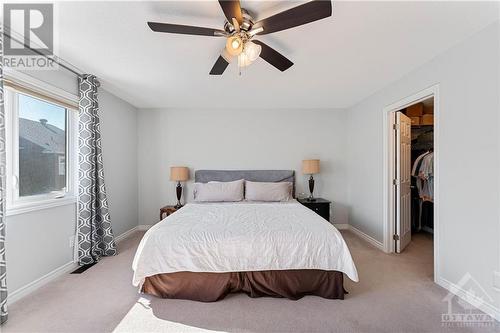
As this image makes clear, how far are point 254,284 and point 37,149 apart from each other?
8.66ft

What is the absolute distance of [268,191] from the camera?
3.78m

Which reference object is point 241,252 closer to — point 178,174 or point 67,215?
point 67,215

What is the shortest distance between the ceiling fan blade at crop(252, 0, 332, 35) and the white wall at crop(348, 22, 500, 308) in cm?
153

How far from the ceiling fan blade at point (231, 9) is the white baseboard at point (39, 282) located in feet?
9.60

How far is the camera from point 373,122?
3.47 metres

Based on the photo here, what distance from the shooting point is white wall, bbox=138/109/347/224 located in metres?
4.29

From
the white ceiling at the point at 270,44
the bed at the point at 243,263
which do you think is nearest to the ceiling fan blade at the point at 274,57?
the white ceiling at the point at 270,44

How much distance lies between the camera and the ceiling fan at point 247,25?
1386 millimetres

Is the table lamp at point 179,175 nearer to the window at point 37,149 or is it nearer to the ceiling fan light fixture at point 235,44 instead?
the window at point 37,149

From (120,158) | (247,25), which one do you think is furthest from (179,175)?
(247,25)

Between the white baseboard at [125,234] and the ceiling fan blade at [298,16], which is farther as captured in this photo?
the white baseboard at [125,234]

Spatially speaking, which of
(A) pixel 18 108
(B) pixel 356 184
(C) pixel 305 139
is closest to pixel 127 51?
(A) pixel 18 108

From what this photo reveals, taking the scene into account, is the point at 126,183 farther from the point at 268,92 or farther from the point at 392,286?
the point at 392,286

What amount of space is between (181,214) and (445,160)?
2872 millimetres
